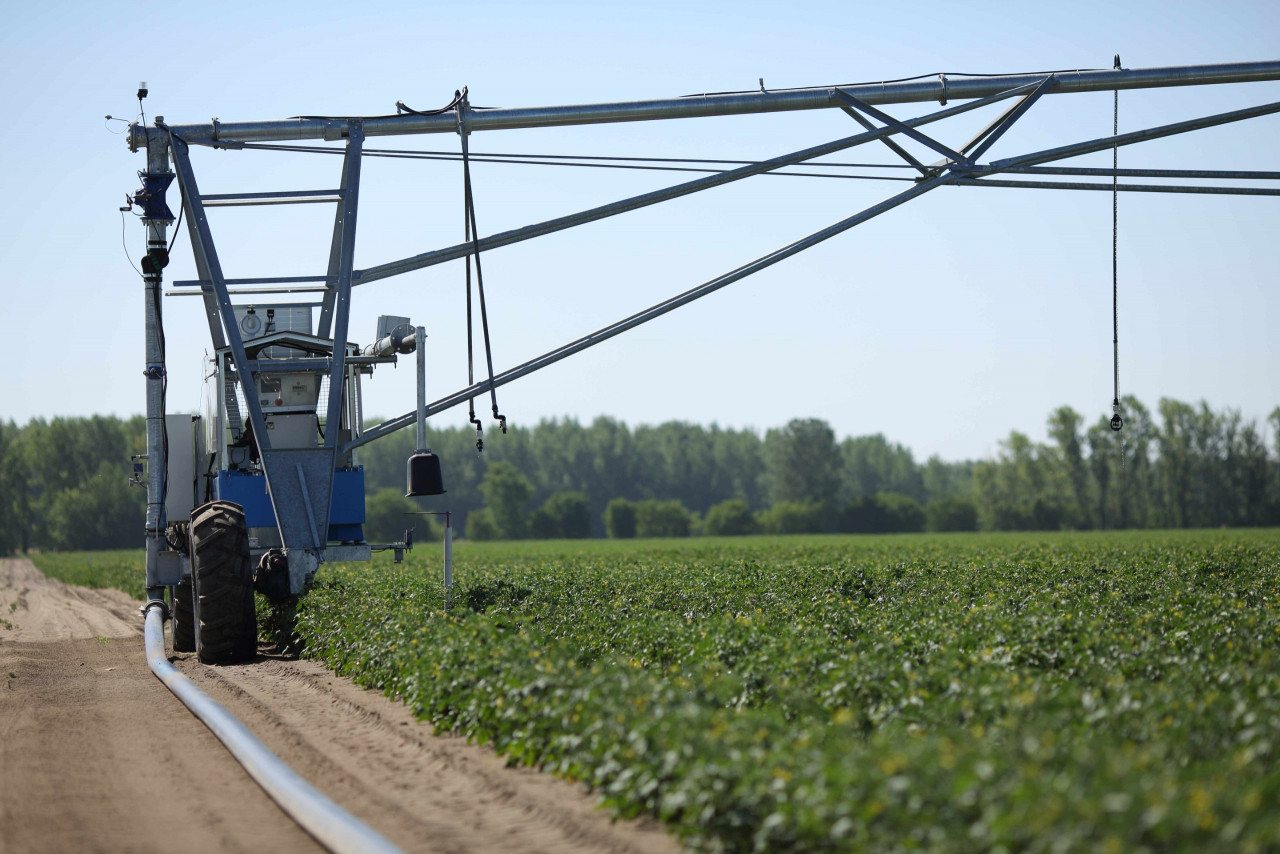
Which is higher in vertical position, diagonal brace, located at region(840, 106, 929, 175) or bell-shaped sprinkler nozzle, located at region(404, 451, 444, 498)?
diagonal brace, located at region(840, 106, 929, 175)

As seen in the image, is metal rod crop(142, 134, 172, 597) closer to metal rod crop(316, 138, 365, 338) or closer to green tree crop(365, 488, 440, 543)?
metal rod crop(316, 138, 365, 338)

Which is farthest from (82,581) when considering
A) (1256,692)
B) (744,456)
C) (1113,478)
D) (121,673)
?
(744,456)

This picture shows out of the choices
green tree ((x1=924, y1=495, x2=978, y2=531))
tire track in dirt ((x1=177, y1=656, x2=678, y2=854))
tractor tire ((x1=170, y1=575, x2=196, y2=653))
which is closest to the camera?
tire track in dirt ((x1=177, y1=656, x2=678, y2=854))

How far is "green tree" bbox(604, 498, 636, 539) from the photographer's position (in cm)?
9744

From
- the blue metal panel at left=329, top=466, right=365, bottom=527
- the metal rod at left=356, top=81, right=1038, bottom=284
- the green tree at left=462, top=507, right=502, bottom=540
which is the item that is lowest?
the green tree at left=462, top=507, right=502, bottom=540

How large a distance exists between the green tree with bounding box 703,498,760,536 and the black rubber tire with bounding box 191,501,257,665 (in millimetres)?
84724

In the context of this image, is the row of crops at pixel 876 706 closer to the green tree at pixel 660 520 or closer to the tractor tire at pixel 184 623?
the tractor tire at pixel 184 623

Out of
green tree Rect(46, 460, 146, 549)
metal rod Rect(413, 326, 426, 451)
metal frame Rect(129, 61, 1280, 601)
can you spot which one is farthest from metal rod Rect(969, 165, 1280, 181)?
green tree Rect(46, 460, 146, 549)

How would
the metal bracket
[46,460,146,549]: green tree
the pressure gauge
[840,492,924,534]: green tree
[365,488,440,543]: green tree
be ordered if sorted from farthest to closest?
[840,492,924,534]: green tree < [46,460,146,549]: green tree < [365,488,440,543]: green tree < the pressure gauge < the metal bracket

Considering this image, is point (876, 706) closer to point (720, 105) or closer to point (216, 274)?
point (720, 105)

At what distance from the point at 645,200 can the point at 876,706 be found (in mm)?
6717

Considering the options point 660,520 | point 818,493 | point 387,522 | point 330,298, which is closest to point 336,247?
point 330,298

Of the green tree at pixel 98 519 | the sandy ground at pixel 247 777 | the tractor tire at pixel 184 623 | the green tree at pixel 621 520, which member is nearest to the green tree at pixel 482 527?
the green tree at pixel 621 520

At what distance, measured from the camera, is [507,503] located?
317 feet
